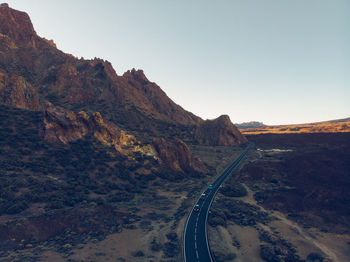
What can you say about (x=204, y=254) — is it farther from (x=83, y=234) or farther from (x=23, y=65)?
(x=23, y=65)

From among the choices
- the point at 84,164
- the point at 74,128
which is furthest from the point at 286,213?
the point at 74,128

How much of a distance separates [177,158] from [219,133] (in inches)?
2397

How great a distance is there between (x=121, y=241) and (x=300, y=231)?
30752 mm

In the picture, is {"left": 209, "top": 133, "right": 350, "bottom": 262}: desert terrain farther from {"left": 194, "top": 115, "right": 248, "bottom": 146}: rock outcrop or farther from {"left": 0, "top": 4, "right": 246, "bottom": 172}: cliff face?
{"left": 194, "top": 115, "right": 248, "bottom": 146}: rock outcrop

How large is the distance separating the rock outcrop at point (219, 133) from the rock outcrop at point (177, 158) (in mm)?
43574

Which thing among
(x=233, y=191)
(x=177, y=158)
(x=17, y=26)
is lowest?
(x=233, y=191)

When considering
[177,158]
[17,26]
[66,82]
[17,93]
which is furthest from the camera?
[17,26]

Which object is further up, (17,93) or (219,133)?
(17,93)

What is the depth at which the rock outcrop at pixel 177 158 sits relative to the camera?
67562 mm

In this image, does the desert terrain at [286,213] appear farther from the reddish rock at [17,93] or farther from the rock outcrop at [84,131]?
the reddish rock at [17,93]

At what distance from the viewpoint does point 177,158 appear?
69.4 metres

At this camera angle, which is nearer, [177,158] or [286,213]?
[286,213]

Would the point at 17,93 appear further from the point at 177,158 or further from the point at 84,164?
the point at 177,158

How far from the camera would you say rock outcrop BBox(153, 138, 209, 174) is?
67562mm
